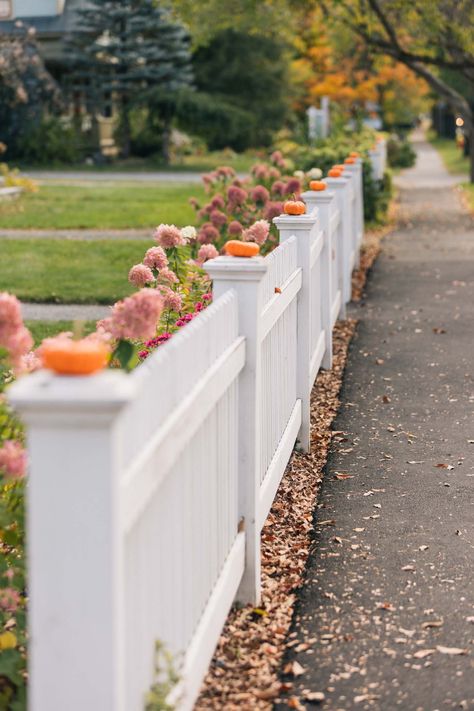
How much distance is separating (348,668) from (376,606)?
0.60 metres

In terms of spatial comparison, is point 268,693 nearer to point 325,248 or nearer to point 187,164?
point 325,248

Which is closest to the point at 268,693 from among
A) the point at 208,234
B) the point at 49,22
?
the point at 208,234

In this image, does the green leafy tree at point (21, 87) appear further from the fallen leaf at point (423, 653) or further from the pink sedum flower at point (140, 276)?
the fallen leaf at point (423, 653)

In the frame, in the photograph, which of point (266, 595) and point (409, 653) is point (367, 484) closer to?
point (266, 595)

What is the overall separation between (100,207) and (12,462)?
18686 millimetres

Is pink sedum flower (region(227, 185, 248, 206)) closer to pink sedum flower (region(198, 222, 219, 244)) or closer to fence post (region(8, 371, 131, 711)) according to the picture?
pink sedum flower (region(198, 222, 219, 244))

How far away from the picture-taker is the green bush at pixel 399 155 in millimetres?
43844

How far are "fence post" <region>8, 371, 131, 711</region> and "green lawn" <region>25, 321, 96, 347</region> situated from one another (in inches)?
283

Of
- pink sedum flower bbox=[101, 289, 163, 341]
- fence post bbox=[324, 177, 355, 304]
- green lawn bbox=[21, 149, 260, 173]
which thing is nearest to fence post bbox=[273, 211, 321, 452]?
pink sedum flower bbox=[101, 289, 163, 341]

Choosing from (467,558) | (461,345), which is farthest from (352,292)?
(467,558)

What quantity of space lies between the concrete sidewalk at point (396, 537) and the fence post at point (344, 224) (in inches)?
27.1

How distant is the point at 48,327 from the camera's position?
10477mm

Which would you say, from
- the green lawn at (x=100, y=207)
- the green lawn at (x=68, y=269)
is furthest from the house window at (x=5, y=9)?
the green lawn at (x=68, y=269)

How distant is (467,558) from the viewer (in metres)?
5.38
